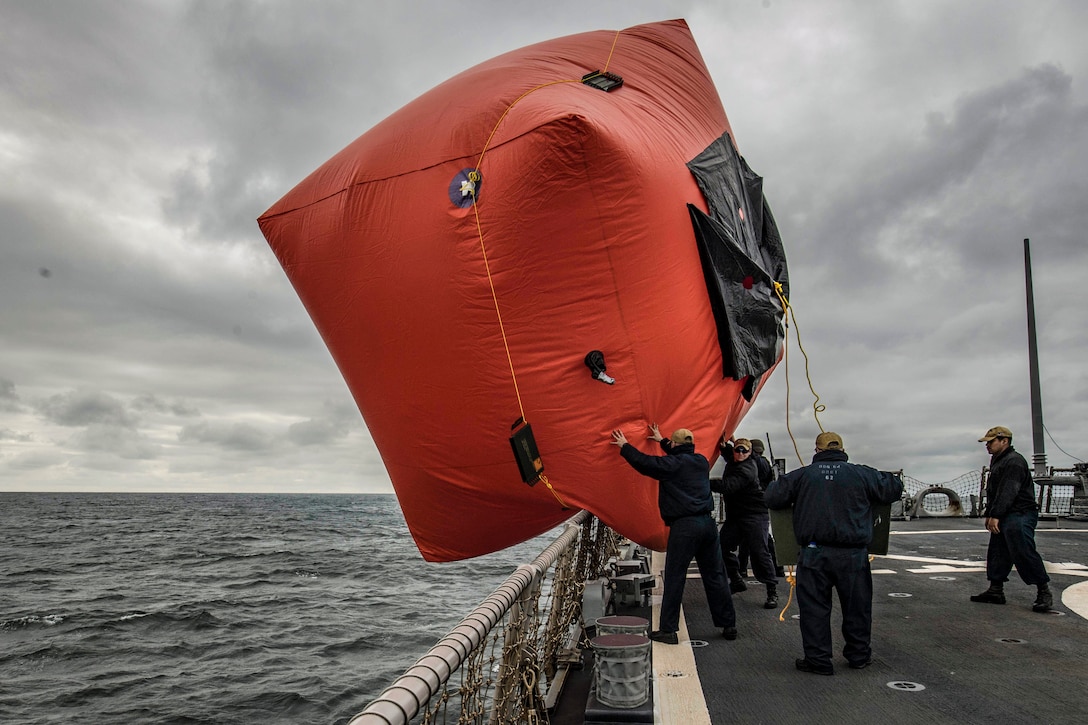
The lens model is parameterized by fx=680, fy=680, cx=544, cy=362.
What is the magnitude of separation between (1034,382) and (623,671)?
67.8 ft

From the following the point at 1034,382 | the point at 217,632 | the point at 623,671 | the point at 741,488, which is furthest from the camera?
the point at 1034,382

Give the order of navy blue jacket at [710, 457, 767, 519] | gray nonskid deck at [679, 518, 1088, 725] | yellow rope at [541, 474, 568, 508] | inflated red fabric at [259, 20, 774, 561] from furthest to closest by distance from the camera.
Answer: navy blue jacket at [710, 457, 767, 519] → yellow rope at [541, 474, 568, 508] → inflated red fabric at [259, 20, 774, 561] → gray nonskid deck at [679, 518, 1088, 725]

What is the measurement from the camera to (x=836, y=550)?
15.8 feet

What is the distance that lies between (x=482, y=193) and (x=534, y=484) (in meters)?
1.88

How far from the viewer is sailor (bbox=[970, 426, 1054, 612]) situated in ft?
21.1

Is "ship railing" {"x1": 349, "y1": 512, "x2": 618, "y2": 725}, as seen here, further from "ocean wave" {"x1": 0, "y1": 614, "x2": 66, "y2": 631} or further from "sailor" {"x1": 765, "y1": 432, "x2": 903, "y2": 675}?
"ocean wave" {"x1": 0, "y1": 614, "x2": 66, "y2": 631}

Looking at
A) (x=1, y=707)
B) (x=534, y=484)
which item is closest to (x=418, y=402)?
(x=534, y=484)

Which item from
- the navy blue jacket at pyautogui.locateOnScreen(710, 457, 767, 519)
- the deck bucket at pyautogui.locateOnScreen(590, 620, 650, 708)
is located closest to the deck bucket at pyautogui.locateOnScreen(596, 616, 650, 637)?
the deck bucket at pyautogui.locateOnScreen(590, 620, 650, 708)

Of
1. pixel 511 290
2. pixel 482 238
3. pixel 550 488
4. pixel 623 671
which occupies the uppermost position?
pixel 482 238

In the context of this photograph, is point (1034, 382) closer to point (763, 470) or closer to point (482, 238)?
point (763, 470)

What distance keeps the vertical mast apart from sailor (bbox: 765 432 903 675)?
17095 mm

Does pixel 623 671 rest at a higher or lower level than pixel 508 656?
lower

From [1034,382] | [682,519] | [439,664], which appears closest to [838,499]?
[682,519]

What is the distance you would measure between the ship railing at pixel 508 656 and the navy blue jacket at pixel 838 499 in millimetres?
1751
